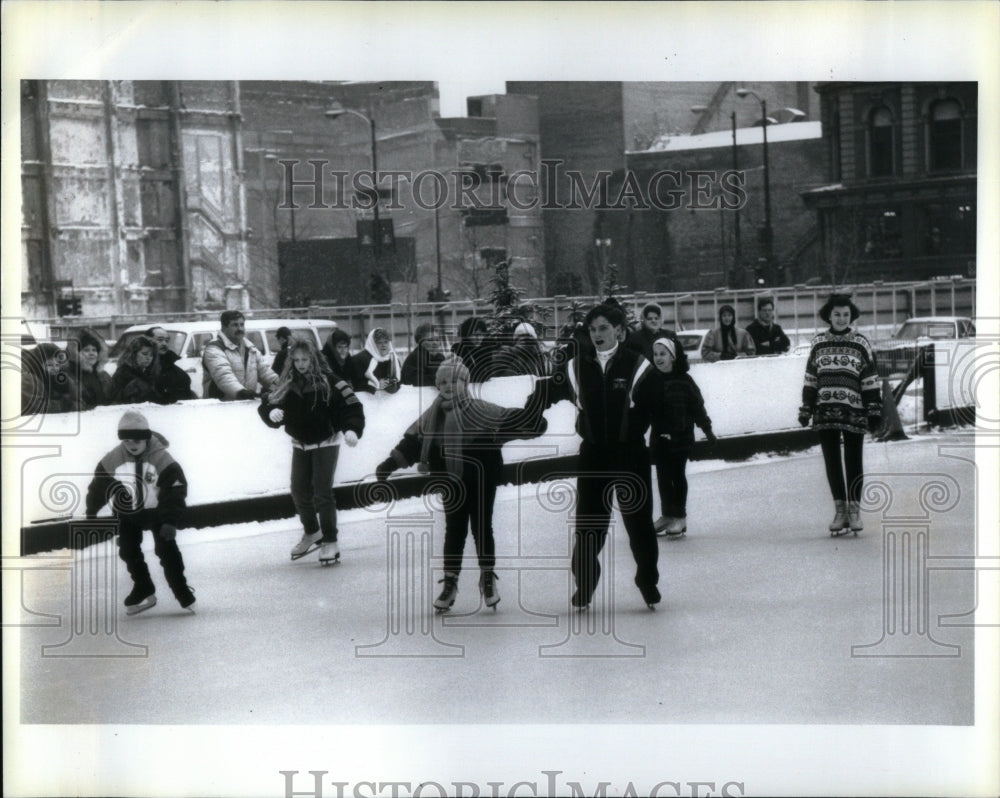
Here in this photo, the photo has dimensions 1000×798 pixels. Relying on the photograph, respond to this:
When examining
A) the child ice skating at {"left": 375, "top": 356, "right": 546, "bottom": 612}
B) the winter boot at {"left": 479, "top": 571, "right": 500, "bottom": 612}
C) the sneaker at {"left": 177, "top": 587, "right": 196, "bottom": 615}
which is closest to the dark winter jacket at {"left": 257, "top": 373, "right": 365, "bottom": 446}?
the child ice skating at {"left": 375, "top": 356, "right": 546, "bottom": 612}

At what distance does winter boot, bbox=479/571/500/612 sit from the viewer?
8719 mm

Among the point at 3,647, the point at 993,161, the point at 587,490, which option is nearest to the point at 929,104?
the point at 993,161

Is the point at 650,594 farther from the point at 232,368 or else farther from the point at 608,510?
the point at 232,368

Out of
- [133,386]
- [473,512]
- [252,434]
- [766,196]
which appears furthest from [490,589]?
[766,196]

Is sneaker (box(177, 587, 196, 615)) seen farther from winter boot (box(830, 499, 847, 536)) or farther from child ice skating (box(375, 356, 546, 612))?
winter boot (box(830, 499, 847, 536))

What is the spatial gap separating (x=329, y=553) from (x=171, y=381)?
1.08 m

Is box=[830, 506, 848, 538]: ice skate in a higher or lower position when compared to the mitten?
lower

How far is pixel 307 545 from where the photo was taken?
9.00 metres

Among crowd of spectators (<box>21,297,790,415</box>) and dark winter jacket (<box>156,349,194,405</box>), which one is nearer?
crowd of spectators (<box>21,297,790,415</box>)

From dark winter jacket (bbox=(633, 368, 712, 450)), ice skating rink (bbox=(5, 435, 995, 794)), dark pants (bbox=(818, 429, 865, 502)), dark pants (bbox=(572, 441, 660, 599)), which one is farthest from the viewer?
dark pants (bbox=(818, 429, 865, 502))

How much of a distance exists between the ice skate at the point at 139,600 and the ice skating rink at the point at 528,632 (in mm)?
51

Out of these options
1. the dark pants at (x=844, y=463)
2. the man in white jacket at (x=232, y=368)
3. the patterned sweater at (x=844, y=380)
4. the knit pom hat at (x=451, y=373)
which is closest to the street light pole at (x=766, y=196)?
the patterned sweater at (x=844, y=380)

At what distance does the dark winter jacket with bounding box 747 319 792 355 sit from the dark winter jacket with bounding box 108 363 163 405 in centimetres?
278

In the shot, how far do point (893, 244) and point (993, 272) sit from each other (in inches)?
19.0
